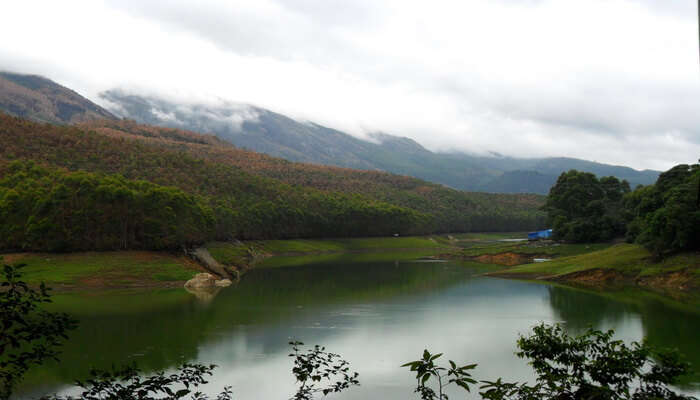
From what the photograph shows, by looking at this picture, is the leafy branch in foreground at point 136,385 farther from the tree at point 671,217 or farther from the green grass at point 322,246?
the green grass at point 322,246

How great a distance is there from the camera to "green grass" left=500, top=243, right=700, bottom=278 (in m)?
66.2

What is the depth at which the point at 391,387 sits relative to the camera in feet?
96.1

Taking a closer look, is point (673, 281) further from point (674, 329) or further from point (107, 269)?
point (107, 269)

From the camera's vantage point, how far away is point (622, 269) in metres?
71.8

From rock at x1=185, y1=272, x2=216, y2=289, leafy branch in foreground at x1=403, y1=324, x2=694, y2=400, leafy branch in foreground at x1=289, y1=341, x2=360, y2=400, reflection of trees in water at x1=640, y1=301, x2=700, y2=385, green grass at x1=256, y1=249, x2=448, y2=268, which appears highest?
leafy branch in foreground at x1=403, y1=324, x2=694, y2=400

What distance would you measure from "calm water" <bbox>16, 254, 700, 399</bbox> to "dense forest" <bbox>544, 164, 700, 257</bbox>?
10.2 meters

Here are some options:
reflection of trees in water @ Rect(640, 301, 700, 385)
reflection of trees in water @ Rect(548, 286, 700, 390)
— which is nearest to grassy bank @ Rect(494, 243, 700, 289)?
reflection of trees in water @ Rect(548, 286, 700, 390)

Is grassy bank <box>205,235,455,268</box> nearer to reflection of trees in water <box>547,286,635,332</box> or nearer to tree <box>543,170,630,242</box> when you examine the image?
tree <box>543,170,630,242</box>

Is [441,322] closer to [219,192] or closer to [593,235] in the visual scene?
[593,235]

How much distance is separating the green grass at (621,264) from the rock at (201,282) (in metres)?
44.4

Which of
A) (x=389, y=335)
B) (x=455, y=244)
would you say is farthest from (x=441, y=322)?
(x=455, y=244)

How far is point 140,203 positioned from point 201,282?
17.2 metres

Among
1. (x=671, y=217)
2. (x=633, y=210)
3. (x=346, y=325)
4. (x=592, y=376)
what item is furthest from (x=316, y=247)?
(x=592, y=376)

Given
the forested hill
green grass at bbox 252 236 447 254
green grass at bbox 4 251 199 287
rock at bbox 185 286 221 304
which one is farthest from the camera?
green grass at bbox 252 236 447 254
